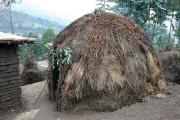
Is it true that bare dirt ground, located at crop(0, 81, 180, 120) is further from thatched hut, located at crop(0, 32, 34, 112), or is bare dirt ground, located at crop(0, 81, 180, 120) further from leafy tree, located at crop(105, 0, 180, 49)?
leafy tree, located at crop(105, 0, 180, 49)

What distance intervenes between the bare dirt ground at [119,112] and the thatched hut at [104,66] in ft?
1.25

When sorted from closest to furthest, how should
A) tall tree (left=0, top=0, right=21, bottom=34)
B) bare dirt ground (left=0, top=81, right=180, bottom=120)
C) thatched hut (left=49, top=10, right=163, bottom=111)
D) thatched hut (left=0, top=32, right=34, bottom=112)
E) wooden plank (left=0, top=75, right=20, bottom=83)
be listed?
bare dirt ground (left=0, top=81, right=180, bottom=120) < thatched hut (left=49, top=10, right=163, bottom=111) < thatched hut (left=0, top=32, right=34, bottom=112) < wooden plank (left=0, top=75, right=20, bottom=83) < tall tree (left=0, top=0, right=21, bottom=34)

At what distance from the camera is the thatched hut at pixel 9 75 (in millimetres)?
10281

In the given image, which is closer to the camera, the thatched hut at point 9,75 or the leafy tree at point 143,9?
the thatched hut at point 9,75

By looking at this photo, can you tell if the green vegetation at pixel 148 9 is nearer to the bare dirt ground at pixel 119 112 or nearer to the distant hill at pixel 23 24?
the bare dirt ground at pixel 119 112

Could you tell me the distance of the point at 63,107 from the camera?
33.7ft

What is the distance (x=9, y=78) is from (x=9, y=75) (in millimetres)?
113

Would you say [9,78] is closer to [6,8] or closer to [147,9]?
[147,9]

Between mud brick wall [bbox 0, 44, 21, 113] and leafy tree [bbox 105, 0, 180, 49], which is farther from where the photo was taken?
leafy tree [bbox 105, 0, 180, 49]

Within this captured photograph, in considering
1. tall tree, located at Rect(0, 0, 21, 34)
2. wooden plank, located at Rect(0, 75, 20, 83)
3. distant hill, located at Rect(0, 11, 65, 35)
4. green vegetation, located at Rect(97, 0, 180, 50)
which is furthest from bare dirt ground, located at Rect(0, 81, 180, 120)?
distant hill, located at Rect(0, 11, 65, 35)

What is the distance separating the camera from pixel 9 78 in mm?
10594

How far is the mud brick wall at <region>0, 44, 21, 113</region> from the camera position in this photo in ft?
33.9

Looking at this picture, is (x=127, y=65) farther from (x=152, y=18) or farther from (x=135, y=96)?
(x=152, y=18)

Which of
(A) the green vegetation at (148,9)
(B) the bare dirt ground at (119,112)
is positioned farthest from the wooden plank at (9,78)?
(A) the green vegetation at (148,9)
